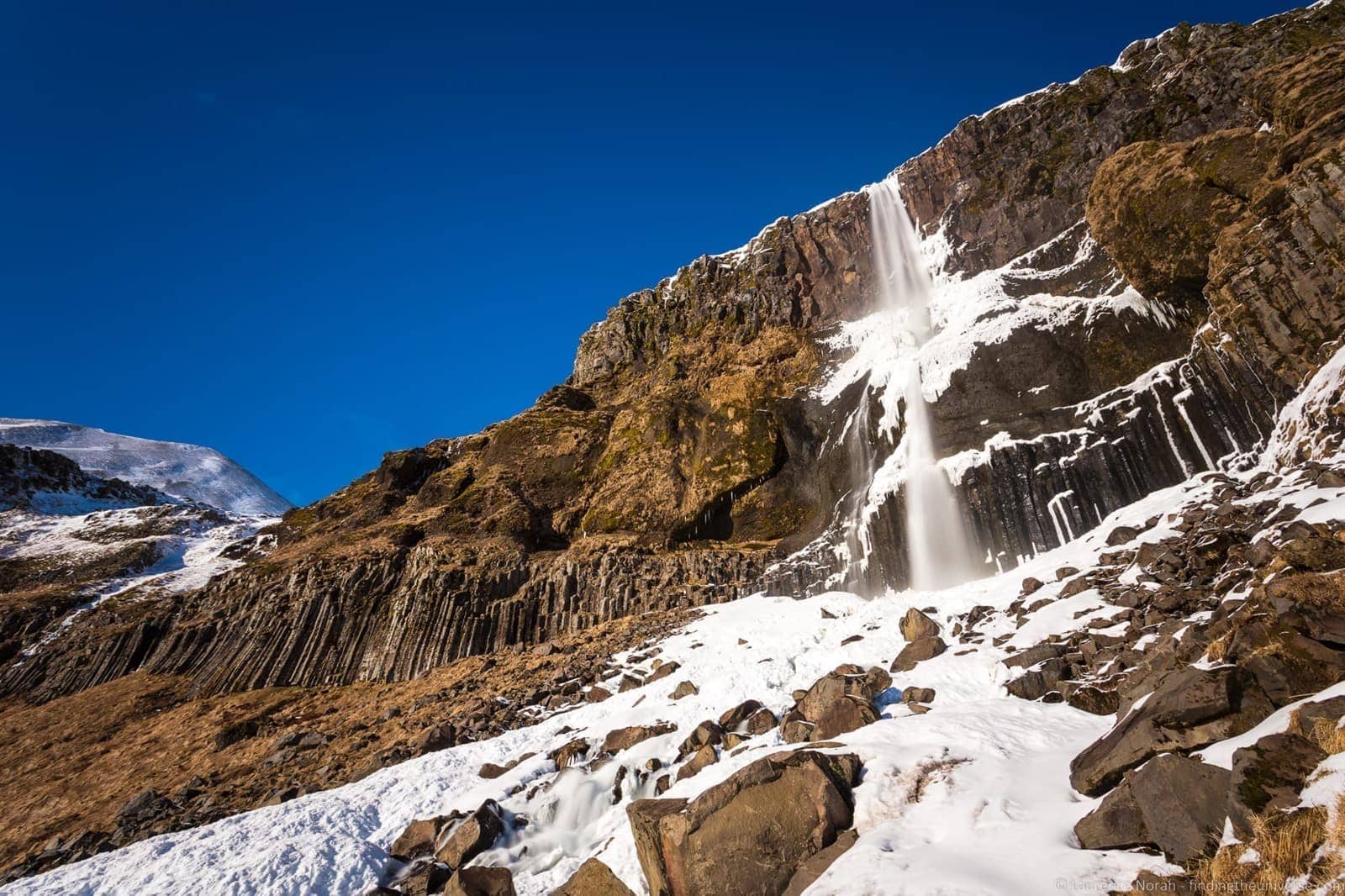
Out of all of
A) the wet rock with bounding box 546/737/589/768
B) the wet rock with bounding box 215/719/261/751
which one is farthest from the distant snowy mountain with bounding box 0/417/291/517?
the wet rock with bounding box 546/737/589/768

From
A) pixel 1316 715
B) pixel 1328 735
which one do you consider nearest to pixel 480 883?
pixel 1328 735

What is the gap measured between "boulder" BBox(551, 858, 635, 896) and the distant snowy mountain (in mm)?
160067

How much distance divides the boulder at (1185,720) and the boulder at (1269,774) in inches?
55.4

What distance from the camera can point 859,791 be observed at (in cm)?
911

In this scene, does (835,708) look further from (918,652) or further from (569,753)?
(569,753)

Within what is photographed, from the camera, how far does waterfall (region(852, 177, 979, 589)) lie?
27859 mm

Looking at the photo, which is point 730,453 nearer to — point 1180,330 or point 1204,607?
point 1180,330

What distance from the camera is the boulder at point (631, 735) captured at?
15.1 m

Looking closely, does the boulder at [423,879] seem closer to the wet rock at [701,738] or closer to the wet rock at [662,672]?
the wet rock at [701,738]

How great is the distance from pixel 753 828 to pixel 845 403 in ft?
121

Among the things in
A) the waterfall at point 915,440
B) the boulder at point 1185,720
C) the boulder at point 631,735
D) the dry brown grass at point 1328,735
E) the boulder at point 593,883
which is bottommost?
the boulder at point 593,883

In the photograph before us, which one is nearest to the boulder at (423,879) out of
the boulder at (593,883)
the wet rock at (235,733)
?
the boulder at (593,883)

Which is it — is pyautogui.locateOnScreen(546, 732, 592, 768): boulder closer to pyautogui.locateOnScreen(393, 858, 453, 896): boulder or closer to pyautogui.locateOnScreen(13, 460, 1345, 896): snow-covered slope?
pyautogui.locateOnScreen(13, 460, 1345, 896): snow-covered slope

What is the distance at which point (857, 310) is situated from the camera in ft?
166
